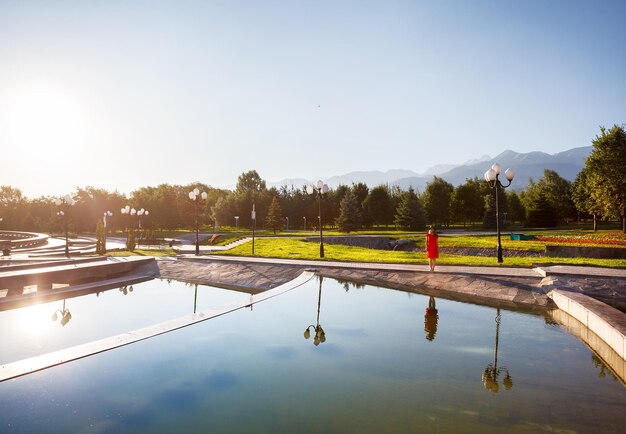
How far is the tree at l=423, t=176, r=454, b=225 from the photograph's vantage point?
220ft

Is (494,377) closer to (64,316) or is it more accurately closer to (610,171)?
(64,316)

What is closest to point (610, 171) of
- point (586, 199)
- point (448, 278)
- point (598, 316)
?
point (586, 199)

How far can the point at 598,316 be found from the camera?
7801 millimetres

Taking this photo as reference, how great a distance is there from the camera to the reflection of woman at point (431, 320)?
7871mm

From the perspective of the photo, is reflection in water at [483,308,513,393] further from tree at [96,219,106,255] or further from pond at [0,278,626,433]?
tree at [96,219,106,255]

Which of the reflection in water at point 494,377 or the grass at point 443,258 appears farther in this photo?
the grass at point 443,258

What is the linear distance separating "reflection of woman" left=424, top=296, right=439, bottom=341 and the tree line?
38.8 metres

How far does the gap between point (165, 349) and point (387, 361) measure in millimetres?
3944

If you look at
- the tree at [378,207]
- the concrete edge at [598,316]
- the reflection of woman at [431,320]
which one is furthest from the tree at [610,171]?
the reflection of woman at [431,320]

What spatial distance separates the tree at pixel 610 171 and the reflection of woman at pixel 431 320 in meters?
38.0

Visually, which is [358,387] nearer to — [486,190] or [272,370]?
[272,370]

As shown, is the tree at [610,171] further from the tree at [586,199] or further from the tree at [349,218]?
the tree at [349,218]

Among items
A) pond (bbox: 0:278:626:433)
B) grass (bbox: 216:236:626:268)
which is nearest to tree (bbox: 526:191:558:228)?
grass (bbox: 216:236:626:268)

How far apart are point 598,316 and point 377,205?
194 ft
